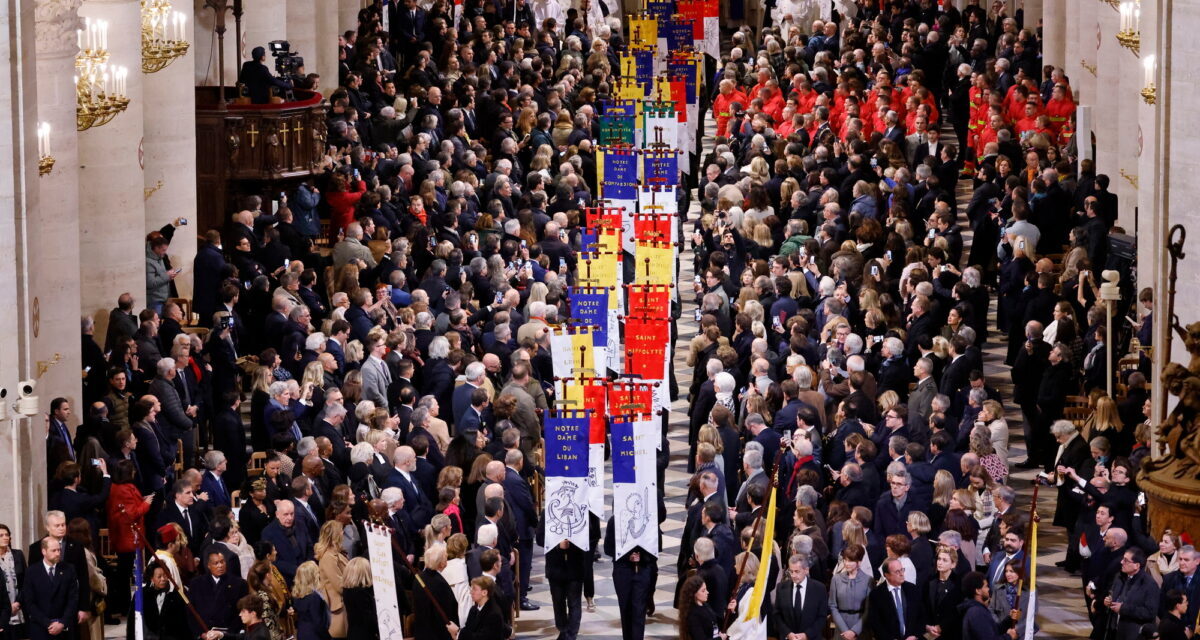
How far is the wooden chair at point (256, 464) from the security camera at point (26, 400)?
2768 millimetres

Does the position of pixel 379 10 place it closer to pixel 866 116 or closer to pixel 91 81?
pixel 866 116

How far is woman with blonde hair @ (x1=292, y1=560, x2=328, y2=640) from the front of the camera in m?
19.4

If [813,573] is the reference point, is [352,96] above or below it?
above

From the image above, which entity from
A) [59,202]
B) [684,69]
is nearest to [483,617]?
[59,202]

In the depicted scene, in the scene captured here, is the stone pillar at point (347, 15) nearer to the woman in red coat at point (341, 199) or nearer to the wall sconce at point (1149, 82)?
the woman in red coat at point (341, 199)

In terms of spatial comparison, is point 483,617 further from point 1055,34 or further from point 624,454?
point 1055,34

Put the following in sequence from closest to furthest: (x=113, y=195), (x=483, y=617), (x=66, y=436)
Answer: (x=483, y=617)
(x=66, y=436)
(x=113, y=195)

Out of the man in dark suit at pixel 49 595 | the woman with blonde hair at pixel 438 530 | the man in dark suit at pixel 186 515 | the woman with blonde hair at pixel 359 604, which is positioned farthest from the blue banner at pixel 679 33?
the man in dark suit at pixel 49 595

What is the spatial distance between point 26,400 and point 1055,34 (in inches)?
852

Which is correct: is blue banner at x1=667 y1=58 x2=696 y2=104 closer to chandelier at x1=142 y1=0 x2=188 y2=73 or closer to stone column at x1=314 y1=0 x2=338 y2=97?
stone column at x1=314 y1=0 x2=338 y2=97

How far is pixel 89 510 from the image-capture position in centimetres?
2117

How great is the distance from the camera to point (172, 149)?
29.0m

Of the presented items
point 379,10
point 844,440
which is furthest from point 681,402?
point 379,10

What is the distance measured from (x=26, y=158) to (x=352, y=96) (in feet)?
48.9
